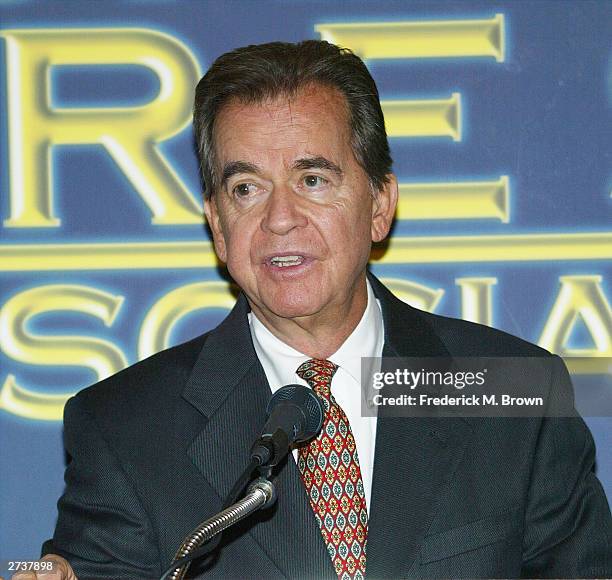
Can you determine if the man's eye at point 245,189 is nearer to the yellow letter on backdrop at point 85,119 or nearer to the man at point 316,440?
the man at point 316,440

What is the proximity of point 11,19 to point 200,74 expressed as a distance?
0.55 m

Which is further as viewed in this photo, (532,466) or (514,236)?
(514,236)

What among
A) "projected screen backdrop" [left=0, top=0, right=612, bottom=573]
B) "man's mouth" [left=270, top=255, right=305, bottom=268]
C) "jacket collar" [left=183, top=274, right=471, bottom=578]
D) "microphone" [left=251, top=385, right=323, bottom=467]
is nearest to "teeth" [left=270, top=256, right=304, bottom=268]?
"man's mouth" [left=270, top=255, right=305, bottom=268]

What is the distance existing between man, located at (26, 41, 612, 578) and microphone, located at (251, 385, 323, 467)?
49 centimetres

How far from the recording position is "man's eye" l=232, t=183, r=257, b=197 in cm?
247

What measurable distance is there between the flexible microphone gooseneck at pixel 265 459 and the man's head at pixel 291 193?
58cm

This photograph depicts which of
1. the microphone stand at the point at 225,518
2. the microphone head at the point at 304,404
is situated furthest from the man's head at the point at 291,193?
the microphone stand at the point at 225,518

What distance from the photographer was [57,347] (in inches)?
125

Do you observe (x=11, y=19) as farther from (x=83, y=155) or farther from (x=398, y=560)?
(x=398, y=560)

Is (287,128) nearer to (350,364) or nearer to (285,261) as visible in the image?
(285,261)

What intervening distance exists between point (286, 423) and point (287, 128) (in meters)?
0.88

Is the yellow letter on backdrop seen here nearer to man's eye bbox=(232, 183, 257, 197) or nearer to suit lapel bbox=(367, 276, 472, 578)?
man's eye bbox=(232, 183, 257, 197)

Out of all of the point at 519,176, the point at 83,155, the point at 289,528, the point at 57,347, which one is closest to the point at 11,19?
the point at 83,155

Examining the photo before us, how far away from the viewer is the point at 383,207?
105 inches
